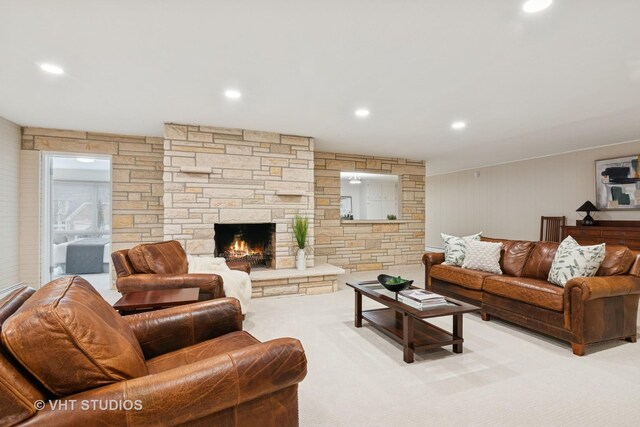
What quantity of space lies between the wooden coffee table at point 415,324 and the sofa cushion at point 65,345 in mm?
1874

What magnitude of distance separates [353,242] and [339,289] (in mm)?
1715

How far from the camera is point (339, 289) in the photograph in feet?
15.9

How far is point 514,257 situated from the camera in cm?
363

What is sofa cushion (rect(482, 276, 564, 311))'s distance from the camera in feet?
8.95

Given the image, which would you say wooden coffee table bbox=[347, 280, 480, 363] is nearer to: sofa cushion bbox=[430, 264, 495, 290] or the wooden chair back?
sofa cushion bbox=[430, 264, 495, 290]

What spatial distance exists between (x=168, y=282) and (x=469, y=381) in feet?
8.03

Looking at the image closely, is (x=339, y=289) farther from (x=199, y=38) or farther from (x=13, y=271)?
(x=13, y=271)

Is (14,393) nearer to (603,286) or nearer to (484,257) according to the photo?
(603,286)

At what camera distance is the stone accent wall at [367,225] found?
6.18 metres

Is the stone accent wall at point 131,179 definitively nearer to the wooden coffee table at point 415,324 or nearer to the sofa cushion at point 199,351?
the wooden coffee table at point 415,324

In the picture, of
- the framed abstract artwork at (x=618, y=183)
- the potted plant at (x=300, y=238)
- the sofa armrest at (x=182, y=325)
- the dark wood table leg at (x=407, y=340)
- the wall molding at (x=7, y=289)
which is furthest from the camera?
the framed abstract artwork at (x=618, y=183)

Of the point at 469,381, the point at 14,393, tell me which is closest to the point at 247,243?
the point at 469,381

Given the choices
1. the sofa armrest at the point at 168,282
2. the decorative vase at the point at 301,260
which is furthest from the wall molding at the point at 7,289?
the decorative vase at the point at 301,260

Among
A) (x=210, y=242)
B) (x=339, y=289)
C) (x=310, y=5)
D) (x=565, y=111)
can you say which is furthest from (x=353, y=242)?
(x=310, y=5)
